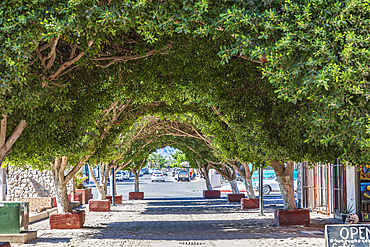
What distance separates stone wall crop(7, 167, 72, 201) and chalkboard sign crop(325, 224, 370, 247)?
18673 mm

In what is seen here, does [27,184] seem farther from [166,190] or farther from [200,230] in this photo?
[166,190]

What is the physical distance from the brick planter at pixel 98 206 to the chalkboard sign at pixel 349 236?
15.7 meters

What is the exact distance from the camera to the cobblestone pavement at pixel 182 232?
10852mm

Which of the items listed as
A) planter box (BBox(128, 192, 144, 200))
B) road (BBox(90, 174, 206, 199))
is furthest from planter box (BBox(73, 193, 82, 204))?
road (BBox(90, 174, 206, 199))

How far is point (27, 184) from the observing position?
2181cm

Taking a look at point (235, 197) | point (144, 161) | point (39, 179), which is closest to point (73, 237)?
point (39, 179)

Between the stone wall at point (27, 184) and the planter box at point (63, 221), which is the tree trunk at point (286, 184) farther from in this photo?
the stone wall at point (27, 184)

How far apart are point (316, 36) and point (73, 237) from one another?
915 centimetres

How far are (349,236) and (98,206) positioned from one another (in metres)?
16.0

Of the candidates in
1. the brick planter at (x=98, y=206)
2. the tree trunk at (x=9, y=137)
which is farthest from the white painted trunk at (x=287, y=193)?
the brick planter at (x=98, y=206)

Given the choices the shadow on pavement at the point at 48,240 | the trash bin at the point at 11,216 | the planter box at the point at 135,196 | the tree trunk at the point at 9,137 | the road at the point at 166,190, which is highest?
the tree trunk at the point at 9,137

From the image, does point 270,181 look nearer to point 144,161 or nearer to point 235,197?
point 235,197

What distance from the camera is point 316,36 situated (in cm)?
558

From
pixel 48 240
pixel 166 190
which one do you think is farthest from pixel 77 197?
pixel 166 190
